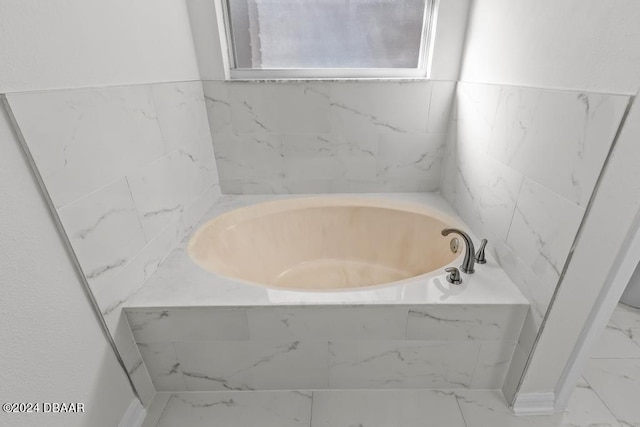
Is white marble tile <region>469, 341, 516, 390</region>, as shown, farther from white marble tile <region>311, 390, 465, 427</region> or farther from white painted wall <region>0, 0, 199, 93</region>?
white painted wall <region>0, 0, 199, 93</region>

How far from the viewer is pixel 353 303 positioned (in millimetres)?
964

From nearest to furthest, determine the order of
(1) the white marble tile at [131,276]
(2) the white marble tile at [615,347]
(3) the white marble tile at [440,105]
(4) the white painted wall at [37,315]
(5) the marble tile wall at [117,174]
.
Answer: (4) the white painted wall at [37,315], (5) the marble tile wall at [117,174], (1) the white marble tile at [131,276], (2) the white marble tile at [615,347], (3) the white marble tile at [440,105]

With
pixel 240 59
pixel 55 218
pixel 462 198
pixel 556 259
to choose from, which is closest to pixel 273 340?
pixel 55 218

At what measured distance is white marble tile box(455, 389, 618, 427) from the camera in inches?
40.5

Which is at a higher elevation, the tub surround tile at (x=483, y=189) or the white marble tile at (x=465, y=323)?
the tub surround tile at (x=483, y=189)

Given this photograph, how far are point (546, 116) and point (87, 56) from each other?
4.24 ft

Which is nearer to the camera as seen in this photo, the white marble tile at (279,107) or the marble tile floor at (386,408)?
the marble tile floor at (386,408)

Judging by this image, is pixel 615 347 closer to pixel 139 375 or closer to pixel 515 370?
pixel 515 370

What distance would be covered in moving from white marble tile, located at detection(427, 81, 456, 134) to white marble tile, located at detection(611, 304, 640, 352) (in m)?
1.25

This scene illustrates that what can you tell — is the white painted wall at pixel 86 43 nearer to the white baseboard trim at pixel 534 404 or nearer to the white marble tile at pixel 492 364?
the white marble tile at pixel 492 364

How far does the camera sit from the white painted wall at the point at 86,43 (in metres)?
0.64

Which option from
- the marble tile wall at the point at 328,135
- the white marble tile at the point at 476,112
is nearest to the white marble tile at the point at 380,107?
the marble tile wall at the point at 328,135

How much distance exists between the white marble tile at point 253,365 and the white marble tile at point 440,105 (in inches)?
48.5

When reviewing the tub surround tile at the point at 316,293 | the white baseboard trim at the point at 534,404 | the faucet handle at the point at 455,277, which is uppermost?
the faucet handle at the point at 455,277
